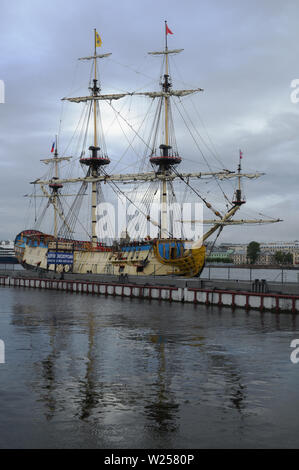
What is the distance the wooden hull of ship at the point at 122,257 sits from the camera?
59.9 m

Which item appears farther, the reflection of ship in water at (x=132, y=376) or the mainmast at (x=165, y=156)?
the mainmast at (x=165, y=156)

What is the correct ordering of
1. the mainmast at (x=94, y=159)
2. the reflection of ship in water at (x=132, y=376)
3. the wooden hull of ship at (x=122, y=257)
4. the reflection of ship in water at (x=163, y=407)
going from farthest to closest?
the mainmast at (x=94, y=159) → the wooden hull of ship at (x=122, y=257) → the reflection of ship in water at (x=132, y=376) → the reflection of ship in water at (x=163, y=407)

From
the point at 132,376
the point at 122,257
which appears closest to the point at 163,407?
the point at 132,376

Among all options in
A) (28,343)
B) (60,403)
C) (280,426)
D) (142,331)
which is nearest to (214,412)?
(280,426)

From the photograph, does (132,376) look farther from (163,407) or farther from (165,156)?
(165,156)

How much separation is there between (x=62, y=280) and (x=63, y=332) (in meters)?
38.0

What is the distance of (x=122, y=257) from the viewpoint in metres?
65.4

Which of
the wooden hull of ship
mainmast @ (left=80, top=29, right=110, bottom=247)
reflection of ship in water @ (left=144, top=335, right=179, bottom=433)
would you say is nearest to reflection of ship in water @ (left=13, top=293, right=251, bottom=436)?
reflection of ship in water @ (left=144, top=335, right=179, bottom=433)

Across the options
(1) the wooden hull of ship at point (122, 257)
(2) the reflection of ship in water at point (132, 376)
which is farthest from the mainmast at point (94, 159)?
(2) the reflection of ship in water at point (132, 376)

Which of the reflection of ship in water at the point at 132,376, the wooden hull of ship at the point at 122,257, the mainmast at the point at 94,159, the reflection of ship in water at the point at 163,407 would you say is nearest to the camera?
the reflection of ship in water at the point at 163,407

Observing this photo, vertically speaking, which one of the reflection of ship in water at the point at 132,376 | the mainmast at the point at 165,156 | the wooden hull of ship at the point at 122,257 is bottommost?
the reflection of ship in water at the point at 132,376

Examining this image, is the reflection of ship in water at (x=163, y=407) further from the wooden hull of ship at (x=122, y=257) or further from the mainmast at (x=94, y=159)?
the mainmast at (x=94, y=159)

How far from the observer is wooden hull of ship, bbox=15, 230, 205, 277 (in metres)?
59.9

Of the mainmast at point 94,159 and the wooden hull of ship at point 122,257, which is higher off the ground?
the mainmast at point 94,159
